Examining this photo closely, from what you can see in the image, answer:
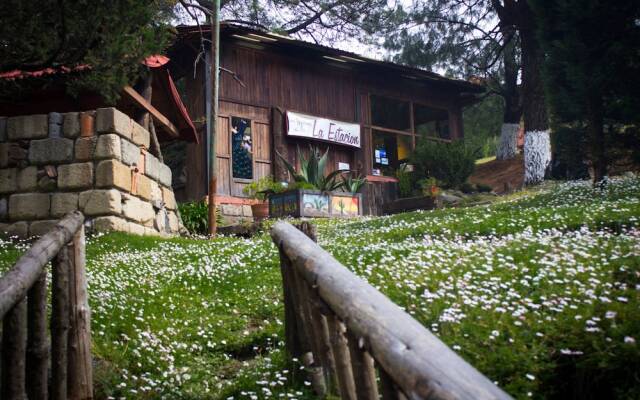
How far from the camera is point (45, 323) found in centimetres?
402

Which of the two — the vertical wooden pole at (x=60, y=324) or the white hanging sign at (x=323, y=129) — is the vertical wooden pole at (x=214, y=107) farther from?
the vertical wooden pole at (x=60, y=324)

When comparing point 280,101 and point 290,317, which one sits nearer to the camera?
point 290,317

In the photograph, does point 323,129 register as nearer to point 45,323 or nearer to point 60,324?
point 60,324

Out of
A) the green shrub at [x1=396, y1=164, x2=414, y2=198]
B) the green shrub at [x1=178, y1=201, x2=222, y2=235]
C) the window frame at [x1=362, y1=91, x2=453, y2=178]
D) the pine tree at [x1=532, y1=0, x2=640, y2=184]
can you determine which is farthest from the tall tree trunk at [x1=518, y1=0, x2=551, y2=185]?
the green shrub at [x1=178, y1=201, x2=222, y2=235]

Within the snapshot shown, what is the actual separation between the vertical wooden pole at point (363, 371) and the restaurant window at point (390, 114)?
26.0m

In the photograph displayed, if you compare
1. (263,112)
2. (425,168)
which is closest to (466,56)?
(425,168)

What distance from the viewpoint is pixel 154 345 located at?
→ 17.4ft

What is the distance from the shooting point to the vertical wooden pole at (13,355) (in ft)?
11.8

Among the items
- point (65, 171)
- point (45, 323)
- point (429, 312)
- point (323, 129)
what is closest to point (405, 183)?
point (323, 129)

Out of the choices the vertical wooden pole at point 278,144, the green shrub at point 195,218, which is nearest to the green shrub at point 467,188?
the vertical wooden pole at point 278,144

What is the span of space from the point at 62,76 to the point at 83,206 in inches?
101

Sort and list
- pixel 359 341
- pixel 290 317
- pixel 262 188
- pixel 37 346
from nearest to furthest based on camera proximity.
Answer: pixel 359 341, pixel 37 346, pixel 290 317, pixel 262 188

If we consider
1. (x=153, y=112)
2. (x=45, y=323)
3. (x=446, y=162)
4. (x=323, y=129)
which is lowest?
(x=45, y=323)

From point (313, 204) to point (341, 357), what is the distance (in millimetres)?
13445
